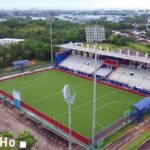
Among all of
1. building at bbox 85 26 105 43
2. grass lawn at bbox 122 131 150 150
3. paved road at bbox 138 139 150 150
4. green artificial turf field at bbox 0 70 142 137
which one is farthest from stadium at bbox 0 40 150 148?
building at bbox 85 26 105 43

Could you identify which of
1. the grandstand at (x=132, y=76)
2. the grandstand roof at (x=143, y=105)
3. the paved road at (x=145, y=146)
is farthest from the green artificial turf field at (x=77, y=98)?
the paved road at (x=145, y=146)

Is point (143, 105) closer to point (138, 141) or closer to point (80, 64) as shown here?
point (138, 141)

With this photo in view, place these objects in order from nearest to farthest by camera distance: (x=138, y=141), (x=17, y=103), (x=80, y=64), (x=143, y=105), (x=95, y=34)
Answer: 1. (x=95, y=34)
2. (x=138, y=141)
3. (x=143, y=105)
4. (x=17, y=103)
5. (x=80, y=64)

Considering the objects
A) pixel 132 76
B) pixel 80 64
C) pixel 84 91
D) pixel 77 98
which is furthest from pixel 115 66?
pixel 77 98

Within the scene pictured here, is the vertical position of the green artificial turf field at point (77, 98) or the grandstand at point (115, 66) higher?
the grandstand at point (115, 66)

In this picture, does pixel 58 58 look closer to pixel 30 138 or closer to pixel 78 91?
pixel 78 91

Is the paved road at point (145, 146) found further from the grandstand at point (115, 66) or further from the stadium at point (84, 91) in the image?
the grandstand at point (115, 66)

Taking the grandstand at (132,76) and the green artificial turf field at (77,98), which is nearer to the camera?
the green artificial turf field at (77,98)

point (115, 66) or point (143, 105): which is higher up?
point (115, 66)
